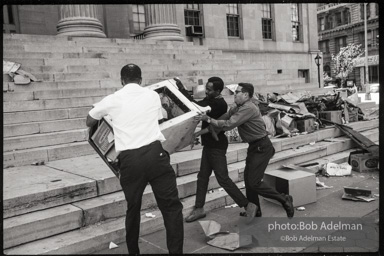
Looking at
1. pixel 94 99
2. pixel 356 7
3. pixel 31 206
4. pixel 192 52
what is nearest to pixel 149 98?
pixel 31 206

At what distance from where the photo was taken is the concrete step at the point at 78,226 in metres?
3.93

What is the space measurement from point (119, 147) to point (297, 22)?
75.6ft

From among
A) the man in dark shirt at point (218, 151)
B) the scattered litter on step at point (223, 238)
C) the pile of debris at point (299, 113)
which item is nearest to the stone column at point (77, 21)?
the pile of debris at point (299, 113)

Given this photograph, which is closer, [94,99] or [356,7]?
[94,99]

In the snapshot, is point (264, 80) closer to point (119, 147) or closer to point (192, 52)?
point (192, 52)

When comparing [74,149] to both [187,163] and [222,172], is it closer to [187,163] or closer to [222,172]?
[187,163]

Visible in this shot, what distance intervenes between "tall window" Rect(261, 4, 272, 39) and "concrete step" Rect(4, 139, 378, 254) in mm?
18744

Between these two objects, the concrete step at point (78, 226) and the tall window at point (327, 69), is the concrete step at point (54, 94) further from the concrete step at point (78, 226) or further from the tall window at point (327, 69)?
the tall window at point (327, 69)

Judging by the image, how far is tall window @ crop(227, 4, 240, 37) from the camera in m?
19.6

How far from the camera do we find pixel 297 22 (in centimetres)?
2373

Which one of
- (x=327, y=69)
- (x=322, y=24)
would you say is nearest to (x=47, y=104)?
(x=327, y=69)

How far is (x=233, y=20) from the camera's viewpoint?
19.8 meters

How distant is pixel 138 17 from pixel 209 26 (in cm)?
412

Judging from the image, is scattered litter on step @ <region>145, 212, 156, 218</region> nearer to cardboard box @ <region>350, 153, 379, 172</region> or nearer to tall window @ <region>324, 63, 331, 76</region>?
cardboard box @ <region>350, 153, 379, 172</region>
